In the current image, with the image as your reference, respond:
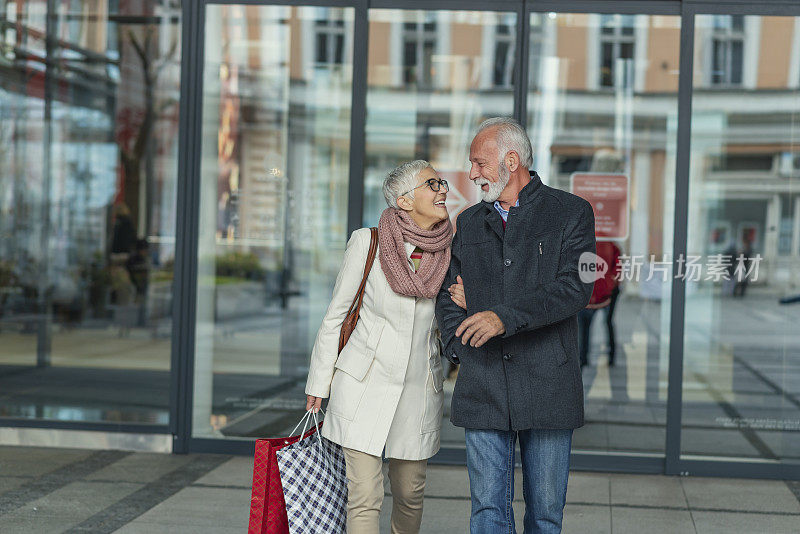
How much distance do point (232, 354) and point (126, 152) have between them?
6.80 m

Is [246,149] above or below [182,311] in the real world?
above

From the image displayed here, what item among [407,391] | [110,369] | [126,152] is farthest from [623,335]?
[126,152]

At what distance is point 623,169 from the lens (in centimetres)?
696

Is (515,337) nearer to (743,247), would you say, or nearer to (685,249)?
(685,249)

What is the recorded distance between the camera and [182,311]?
6.30m

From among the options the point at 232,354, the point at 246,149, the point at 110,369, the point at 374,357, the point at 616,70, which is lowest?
the point at 110,369

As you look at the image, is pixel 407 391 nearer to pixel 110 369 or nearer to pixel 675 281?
pixel 675 281

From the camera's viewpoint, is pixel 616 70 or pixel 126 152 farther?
pixel 126 152

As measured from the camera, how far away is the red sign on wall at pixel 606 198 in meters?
6.48

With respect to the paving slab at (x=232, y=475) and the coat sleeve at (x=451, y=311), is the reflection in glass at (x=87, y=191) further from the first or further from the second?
the coat sleeve at (x=451, y=311)

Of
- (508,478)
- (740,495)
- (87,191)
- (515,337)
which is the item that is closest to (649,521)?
(740,495)

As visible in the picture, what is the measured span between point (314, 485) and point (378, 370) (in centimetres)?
47

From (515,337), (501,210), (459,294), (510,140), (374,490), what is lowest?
(374,490)

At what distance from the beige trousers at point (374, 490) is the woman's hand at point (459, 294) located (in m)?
0.67
